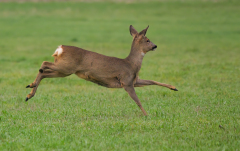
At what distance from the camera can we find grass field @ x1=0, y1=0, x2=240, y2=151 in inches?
246

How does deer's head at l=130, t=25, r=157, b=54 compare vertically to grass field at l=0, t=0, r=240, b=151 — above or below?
above

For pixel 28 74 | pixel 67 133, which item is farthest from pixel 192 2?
pixel 67 133

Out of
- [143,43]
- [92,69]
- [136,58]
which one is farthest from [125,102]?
[92,69]

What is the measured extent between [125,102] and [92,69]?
1.85 metres

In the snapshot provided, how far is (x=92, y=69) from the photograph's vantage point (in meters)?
7.83

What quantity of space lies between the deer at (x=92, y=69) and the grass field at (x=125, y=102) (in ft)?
1.94

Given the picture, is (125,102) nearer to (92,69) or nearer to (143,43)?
(143,43)

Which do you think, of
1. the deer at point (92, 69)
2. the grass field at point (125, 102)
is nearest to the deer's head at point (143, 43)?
the deer at point (92, 69)

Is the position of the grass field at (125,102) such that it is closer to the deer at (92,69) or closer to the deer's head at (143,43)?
the deer at (92,69)

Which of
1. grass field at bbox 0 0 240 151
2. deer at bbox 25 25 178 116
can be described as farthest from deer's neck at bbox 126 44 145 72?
grass field at bbox 0 0 240 151

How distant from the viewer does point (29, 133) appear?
656cm

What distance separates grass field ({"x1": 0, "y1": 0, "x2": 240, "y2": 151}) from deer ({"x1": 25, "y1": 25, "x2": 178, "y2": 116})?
592 millimetres

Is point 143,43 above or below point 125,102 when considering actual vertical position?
above

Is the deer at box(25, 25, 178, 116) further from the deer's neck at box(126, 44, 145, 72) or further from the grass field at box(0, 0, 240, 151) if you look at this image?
the grass field at box(0, 0, 240, 151)
